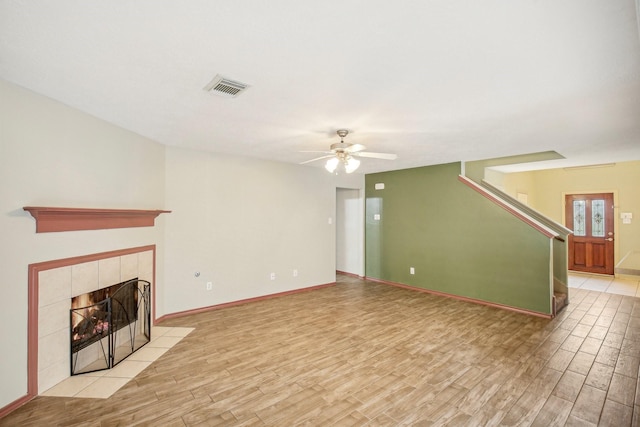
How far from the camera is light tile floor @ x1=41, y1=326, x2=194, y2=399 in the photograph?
7.90 feet

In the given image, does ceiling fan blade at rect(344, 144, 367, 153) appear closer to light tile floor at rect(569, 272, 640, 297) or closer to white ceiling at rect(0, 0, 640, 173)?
white ceiling at rect(0, 0, 640, 173)

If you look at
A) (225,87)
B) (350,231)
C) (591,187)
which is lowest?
(350,231)

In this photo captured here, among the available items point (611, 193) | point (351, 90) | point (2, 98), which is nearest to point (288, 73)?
point (351, 90)

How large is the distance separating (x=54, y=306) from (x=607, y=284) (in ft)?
30.3

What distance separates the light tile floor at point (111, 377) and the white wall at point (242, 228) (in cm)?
101

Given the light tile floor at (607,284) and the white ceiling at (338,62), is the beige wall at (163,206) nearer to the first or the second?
the white ceiling at (338,62)

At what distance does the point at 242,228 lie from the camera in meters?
4.81

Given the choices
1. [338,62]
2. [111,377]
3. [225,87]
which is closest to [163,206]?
[111,377]

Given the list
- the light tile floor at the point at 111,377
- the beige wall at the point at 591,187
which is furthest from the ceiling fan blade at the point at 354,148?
the beige wall at the point at 591,187

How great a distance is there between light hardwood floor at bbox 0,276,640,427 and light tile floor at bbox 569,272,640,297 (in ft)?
5.48

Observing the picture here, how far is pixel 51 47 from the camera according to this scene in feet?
5.68

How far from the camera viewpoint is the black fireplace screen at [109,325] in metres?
2.72

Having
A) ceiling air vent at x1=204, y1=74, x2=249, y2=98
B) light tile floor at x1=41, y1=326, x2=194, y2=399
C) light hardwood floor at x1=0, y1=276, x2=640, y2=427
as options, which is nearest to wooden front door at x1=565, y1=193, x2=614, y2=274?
light hardwood floor at x1=0, y1=276, x2=640, y2=427

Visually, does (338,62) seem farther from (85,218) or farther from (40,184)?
(85,218)
